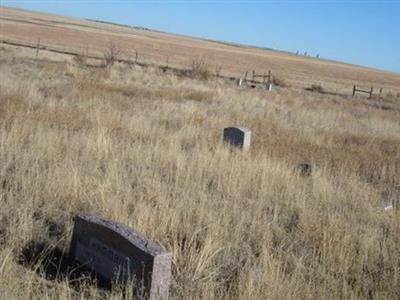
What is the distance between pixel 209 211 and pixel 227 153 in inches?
134

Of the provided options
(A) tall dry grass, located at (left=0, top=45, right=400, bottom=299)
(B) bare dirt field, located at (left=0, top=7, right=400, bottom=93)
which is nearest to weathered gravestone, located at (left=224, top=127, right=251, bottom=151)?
(A) tall dry grass, located at (left=0, top=45, right=400, bottom=299)

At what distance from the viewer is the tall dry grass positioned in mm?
4391

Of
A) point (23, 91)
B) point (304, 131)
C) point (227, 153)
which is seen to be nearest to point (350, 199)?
point (227, 153)

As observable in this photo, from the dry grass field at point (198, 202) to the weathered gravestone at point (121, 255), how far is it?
155 millimetres

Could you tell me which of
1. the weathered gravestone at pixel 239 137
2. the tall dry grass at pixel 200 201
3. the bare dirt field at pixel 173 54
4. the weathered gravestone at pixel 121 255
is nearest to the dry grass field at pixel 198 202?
the tall dry grass at pixel 200 201

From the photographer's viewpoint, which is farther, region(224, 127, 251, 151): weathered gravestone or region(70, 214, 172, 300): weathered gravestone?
region(224, 127, 251, 151): weathered gravestone

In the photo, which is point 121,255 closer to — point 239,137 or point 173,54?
point 239,137

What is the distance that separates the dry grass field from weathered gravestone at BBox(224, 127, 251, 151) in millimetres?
336

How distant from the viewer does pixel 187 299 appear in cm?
390

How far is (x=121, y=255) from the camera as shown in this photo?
395cm

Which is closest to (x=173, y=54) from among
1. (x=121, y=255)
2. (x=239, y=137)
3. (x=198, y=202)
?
(x=239, y=137)

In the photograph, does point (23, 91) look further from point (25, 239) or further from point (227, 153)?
point (25, 239)

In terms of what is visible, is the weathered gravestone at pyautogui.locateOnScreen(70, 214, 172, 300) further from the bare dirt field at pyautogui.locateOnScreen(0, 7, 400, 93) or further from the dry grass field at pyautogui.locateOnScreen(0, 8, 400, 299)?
the bare dirt field at pyautogui.locateOnScreen(0, 7, 400, 93)

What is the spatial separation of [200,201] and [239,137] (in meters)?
4.32
